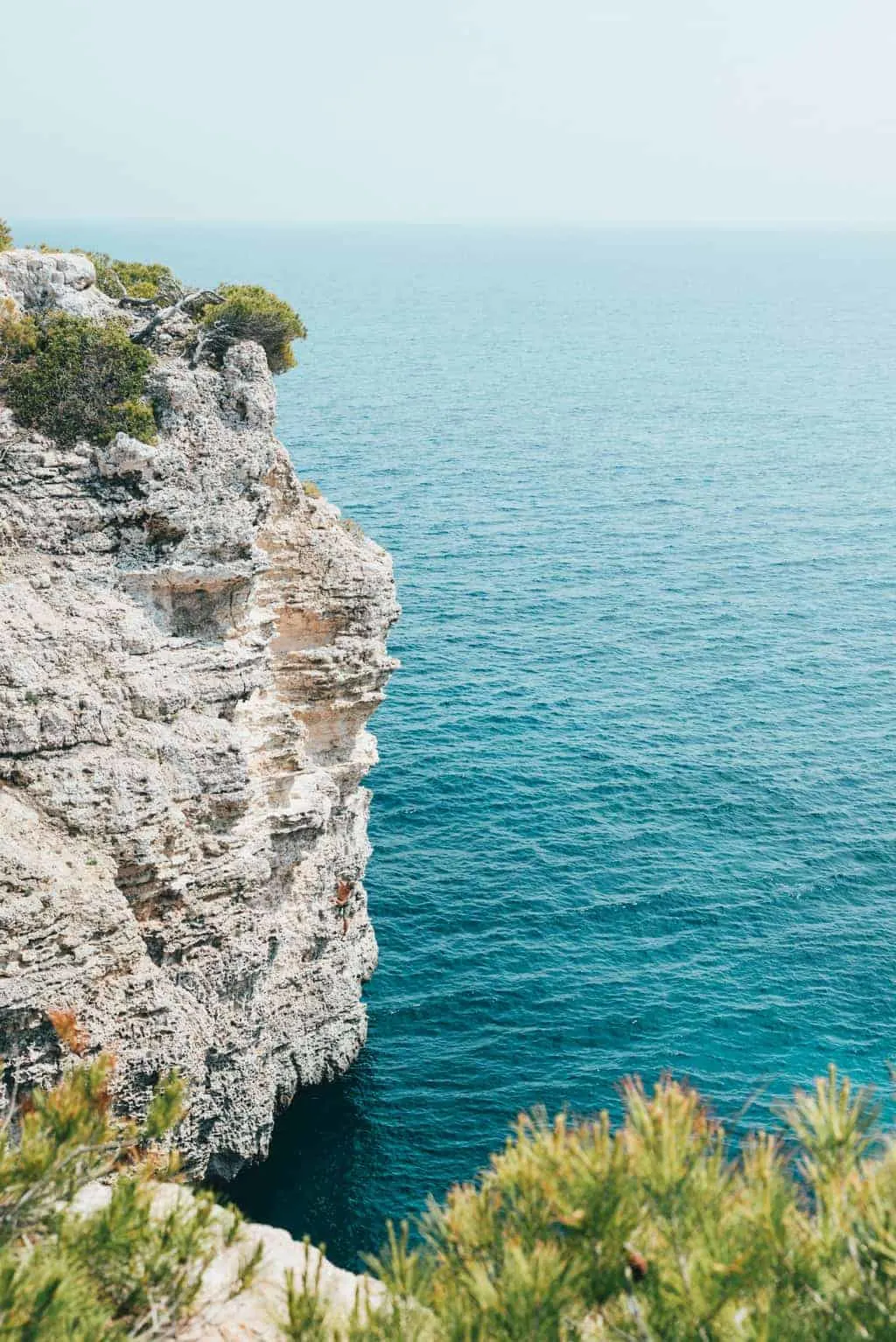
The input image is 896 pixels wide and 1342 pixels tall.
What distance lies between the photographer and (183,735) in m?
36.3

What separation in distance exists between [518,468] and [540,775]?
58.8 m

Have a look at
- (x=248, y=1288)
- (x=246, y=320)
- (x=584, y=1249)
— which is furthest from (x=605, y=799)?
(x=584, y=1249)

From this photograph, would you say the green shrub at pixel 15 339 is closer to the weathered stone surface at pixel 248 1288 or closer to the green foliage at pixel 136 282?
the green foliage at pixel 136 282

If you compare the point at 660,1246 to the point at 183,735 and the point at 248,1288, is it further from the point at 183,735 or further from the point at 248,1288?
the point at 183,735

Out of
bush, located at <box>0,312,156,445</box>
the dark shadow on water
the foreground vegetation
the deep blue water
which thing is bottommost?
the dark shadow on water

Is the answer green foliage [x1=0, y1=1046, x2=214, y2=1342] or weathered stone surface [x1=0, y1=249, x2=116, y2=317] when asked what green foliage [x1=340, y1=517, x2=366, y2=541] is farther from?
green foliage [x1=0, y1=1046, x2=214, y2=1342]

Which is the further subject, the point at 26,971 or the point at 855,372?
the point at 855,372

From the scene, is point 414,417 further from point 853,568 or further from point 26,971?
point 26,971

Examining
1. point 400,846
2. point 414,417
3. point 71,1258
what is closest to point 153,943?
point 71,1258

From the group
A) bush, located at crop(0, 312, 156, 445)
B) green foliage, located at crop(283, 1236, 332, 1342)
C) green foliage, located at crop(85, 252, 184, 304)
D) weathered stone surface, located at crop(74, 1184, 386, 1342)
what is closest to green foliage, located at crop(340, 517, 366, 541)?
bush, located at crop(0, 312, 156, 445)

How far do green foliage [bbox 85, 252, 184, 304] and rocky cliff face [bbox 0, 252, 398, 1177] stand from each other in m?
2.15

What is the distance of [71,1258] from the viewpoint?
63.1 feet

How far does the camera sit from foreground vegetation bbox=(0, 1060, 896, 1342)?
671 inches

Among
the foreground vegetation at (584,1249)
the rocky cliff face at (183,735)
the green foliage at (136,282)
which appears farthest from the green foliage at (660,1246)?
the green foliage at (136,282)
